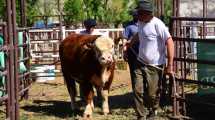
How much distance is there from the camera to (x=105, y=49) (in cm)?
920

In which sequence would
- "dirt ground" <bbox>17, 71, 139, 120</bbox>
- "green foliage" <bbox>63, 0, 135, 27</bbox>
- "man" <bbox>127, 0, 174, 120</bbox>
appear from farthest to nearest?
1. "green foliage" <bbox>63, 0, 135, 27</bbox>
2. "dirt ground" <bbox>17, 71, 139, 120</bbox>
3. "man" <bbox>127, 0, 174, 120</bbox>

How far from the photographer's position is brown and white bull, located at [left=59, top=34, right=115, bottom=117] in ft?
30.5

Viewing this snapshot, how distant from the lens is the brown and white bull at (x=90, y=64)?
9.28m

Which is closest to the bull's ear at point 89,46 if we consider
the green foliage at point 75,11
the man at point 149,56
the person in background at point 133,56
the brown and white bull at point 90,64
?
the brown and white bull at point 90,64

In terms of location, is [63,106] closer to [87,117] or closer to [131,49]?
[87,117]

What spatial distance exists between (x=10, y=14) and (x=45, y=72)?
740cm

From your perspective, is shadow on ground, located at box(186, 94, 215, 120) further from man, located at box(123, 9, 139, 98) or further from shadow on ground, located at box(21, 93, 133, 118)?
shadow on ground, located at box(21, 93, 133, 118)

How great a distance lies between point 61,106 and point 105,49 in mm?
2494

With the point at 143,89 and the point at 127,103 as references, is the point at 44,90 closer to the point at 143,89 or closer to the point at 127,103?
the point at 127,103

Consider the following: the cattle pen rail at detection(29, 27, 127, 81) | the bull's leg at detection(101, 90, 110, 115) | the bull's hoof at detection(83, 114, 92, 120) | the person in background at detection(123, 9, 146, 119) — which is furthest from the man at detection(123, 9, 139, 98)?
the cattle pen rail at detection(29, 27, 127, 81)

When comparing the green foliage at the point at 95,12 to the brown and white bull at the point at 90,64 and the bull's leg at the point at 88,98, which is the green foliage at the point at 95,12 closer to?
the brown and white bull at the point at 90,64

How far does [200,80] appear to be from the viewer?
9.22 m

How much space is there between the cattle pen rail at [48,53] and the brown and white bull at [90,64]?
123 cm

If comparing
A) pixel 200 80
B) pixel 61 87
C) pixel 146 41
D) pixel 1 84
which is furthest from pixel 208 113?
pixel 61 87
